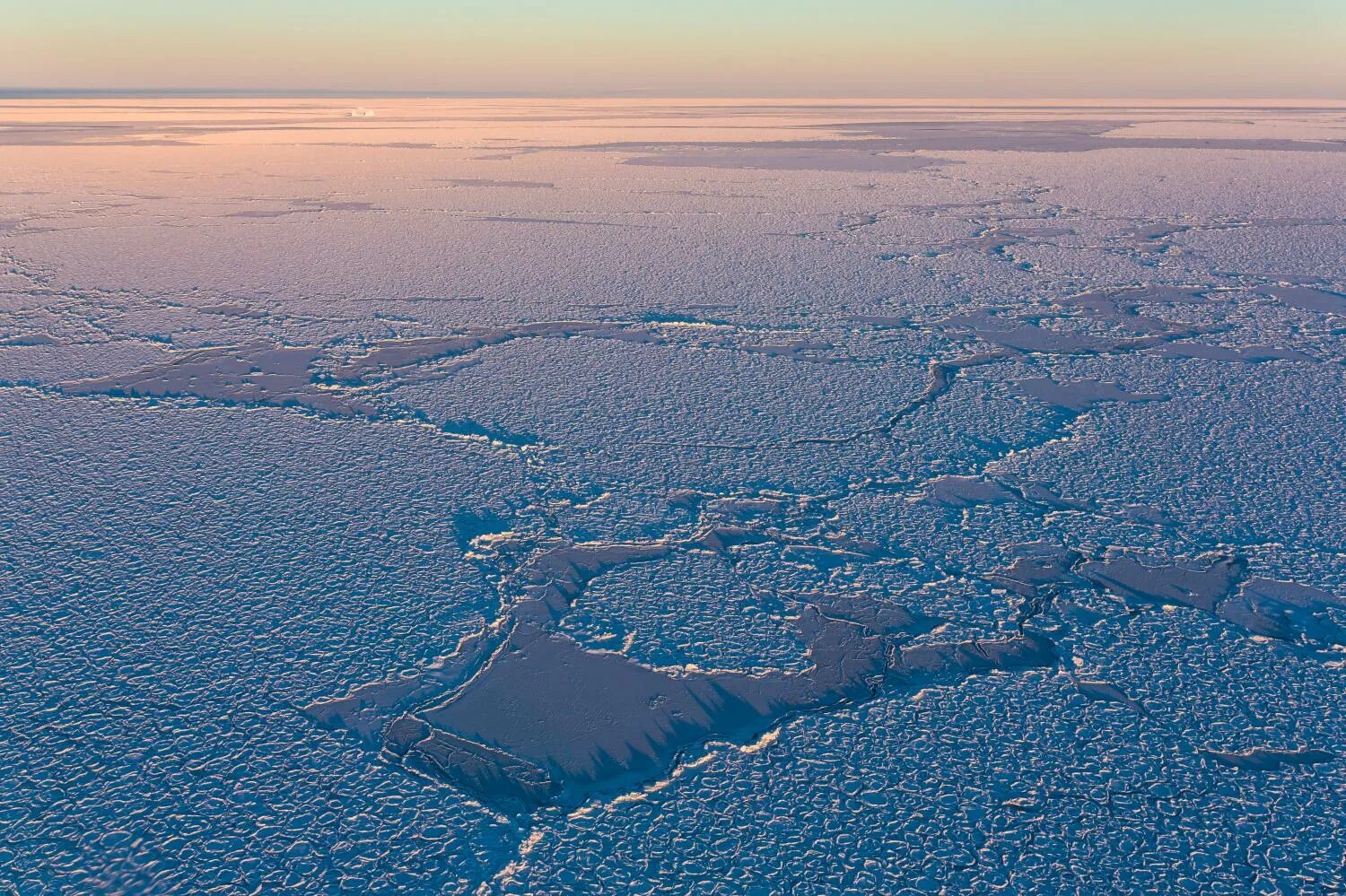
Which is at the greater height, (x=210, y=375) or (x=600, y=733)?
(x=210, y=375)

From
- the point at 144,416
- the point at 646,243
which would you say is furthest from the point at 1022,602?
the point at 646,243

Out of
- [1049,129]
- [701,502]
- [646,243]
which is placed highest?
[1049,129]

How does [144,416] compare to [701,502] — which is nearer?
[701,502]

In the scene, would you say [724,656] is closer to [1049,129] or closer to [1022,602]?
[1022,602]

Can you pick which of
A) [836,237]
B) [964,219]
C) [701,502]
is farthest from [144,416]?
[964,219]

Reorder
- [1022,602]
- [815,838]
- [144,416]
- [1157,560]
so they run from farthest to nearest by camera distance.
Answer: [144,416], [1157,560], [1022,602], [815,838]

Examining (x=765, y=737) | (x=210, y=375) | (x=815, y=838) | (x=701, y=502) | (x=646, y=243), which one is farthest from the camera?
(x=646, y=243)
